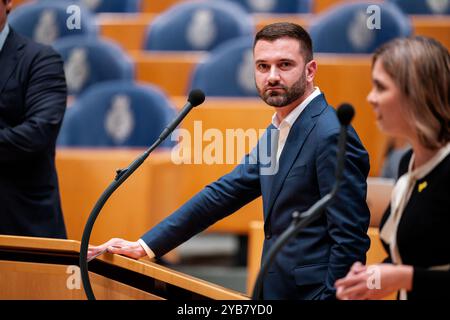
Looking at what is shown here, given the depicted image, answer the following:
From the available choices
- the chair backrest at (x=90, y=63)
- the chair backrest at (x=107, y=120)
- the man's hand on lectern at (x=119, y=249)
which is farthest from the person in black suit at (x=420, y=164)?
the chair backrest at (x=90, y=63)

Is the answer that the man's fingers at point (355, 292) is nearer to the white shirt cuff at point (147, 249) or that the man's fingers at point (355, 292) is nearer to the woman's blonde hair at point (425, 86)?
the woman's blonde hair at point (425, 86)

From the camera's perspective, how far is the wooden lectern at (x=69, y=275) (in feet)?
3.07

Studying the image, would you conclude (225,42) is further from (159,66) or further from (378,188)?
(378,188)

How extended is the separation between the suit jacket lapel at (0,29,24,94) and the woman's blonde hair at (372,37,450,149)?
2.29 feet

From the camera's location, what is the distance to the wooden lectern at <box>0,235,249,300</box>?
3.07 ft

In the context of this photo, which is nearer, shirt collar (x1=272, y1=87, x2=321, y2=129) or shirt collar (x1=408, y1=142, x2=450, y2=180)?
shirt collar (x1=408, y1=142, x2=450, y2=180)

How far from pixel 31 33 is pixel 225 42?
58cm

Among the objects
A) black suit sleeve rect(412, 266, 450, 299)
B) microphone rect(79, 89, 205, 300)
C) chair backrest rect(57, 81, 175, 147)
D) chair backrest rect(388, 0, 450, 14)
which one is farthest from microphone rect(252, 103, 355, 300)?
chair backrest rect(388, 0, 450, 14)

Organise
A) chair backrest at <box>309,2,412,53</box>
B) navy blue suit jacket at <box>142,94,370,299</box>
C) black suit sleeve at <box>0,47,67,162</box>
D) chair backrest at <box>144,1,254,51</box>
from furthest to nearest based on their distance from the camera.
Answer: chair backrest at <box>144,1,254,51</box> → chair backrest at <box>309,2,412,53</box> → black suit sleeve at <box>0,47,67,162</box> → navy blue suit jacket at <box>142,94,370,299</box>

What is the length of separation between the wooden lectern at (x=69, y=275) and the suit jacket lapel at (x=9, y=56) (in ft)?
1.09

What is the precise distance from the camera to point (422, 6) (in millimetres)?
2510

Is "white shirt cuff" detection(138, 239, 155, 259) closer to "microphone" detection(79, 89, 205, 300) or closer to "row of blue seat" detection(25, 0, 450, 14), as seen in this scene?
"microphone" detection(79, 89, 205, 300)

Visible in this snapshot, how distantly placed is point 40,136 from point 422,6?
160cm

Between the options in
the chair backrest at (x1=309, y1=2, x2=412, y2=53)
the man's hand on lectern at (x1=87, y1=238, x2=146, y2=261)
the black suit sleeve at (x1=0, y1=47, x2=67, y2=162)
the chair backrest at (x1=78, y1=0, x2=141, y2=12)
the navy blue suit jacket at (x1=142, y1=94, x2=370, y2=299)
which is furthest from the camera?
the chair backrest at (x1=78, y1=0, x2=141, y2=12)
